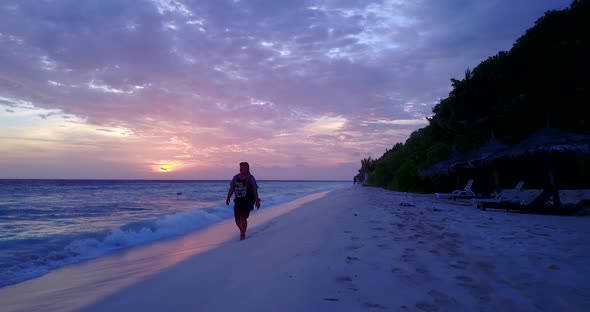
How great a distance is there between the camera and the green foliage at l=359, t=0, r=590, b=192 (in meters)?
18.7

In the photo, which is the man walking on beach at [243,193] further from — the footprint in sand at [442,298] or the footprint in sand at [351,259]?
the footprint in sand at [442,298]

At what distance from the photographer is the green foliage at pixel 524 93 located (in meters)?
18.7

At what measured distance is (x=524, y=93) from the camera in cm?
2128

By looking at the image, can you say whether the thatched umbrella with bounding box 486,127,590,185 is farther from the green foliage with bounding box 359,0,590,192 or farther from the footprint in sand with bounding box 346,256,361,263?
the footprint in sand with bounding box 346,256,361,263

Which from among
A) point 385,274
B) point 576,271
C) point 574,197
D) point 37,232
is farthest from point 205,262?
point 574,197

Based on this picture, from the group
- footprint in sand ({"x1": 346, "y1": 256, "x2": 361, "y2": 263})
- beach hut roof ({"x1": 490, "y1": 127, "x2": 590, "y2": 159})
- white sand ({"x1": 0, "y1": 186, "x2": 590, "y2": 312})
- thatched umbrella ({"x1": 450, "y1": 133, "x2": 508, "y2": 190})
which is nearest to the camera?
white sand ({"x1": 0, "y1": 186, "x2": 590, "y2": 312})

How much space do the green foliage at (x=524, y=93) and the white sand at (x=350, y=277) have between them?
14.5 metres

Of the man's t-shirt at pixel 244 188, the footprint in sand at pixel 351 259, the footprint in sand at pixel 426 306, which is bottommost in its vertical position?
the footprint in sand at pixel 426 306

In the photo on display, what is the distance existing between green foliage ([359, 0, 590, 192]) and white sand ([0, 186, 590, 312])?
571 inches

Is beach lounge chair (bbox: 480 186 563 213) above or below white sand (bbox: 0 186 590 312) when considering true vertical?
above

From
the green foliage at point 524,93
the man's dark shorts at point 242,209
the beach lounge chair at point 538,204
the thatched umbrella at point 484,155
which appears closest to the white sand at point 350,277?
the man's dark shorts at point 242,209

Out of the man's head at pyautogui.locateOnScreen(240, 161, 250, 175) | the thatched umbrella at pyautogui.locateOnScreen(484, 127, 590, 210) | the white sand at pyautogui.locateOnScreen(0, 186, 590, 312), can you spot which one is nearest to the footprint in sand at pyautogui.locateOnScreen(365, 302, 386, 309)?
the white sand at pyautogui.locateOnScreen(0, 186, 590, 312)

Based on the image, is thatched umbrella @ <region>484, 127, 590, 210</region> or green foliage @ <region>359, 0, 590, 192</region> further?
green foliage @ <region>359, 0, 590, 192</region>

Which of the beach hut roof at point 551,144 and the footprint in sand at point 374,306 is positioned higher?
the beach hut roof at point 551,144
